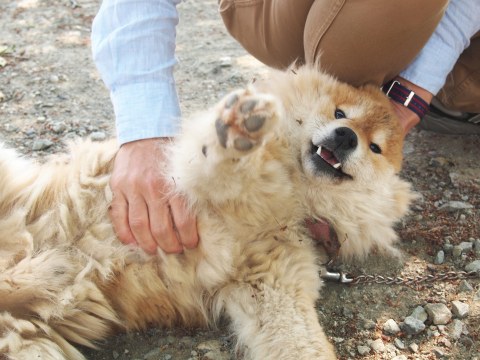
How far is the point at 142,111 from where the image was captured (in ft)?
7.39

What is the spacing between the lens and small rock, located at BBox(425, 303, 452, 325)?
2.16 metres

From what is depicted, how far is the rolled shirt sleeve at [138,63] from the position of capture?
2289 millimetres

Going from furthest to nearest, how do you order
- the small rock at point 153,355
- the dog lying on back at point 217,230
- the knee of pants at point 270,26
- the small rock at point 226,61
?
the small rock at point 226,61, the knee of pants at point 270,26, the small rock at point 153,355, the dog lying on back at point 217,230

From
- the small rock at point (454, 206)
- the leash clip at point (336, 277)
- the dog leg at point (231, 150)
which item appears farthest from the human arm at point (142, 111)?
the small rock at point (454, 206)

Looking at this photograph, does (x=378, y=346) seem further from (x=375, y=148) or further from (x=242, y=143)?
(x=242, y=143)

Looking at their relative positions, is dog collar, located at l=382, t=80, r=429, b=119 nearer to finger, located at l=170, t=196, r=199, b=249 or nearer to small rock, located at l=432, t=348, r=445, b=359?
small rock, located at l=432, t=348, r=445, b=359

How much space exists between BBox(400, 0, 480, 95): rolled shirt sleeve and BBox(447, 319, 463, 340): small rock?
4.02ft

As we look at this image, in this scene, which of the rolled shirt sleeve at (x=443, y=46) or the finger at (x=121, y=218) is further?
the rolled shirt sleeve at (x=443, y=46)

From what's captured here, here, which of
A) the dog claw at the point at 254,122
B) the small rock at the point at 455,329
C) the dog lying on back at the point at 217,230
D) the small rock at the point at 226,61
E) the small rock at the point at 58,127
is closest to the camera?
the dog claw at the point at 254,122

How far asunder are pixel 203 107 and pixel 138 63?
1.40m

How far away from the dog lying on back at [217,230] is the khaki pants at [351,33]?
0.53ft

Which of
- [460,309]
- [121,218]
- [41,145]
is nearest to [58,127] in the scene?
[41,145]

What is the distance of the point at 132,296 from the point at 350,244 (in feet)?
3.69

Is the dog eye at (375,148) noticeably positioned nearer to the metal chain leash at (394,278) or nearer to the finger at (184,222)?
the metal chain leash at (394,278)
